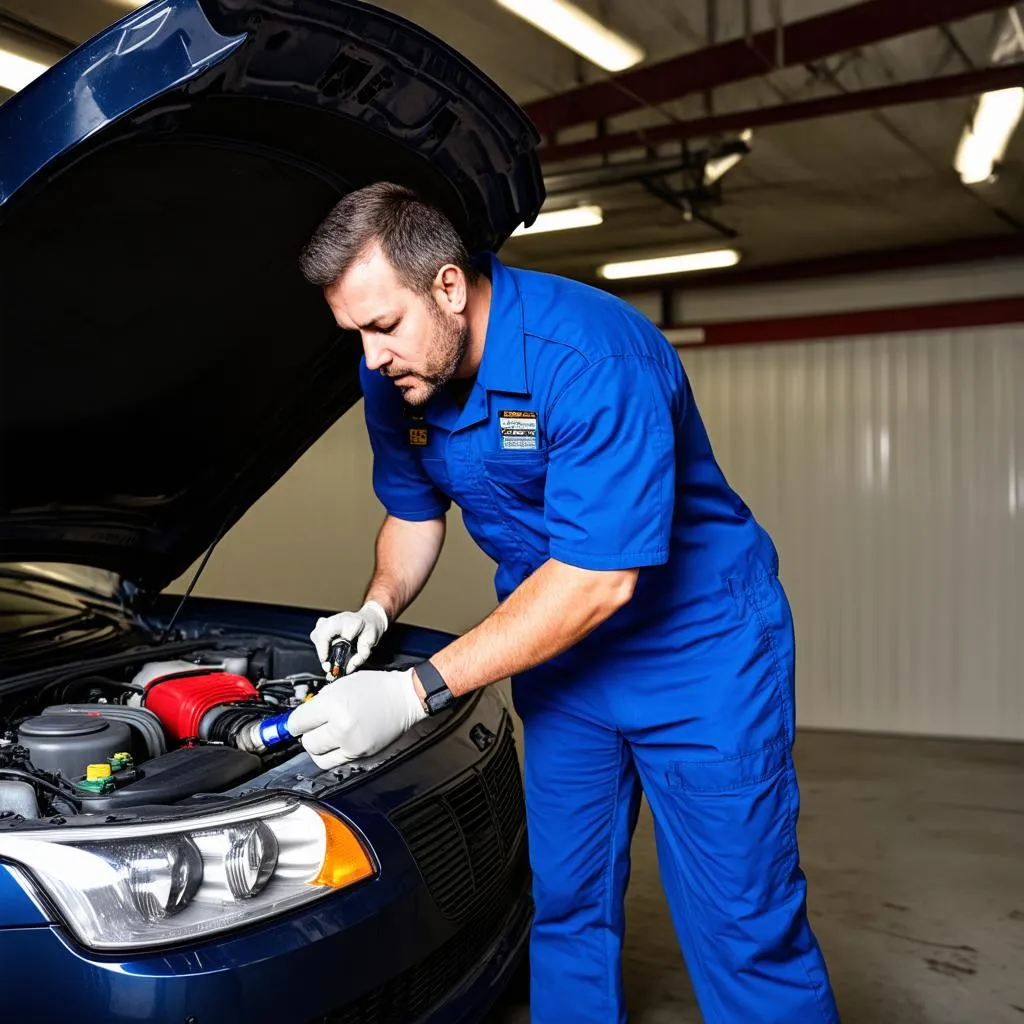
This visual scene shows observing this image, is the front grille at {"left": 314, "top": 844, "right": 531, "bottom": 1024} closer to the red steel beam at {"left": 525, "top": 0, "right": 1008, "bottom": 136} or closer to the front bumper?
the front bumper

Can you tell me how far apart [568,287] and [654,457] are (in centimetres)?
36

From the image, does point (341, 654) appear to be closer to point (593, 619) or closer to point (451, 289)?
point (593, 619)

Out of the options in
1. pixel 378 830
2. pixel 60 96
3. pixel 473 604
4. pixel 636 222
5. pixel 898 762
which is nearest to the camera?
pixel 60 96

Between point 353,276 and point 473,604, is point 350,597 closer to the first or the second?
point 473,604

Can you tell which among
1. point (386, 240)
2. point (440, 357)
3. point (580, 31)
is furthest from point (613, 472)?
point (580, 31)

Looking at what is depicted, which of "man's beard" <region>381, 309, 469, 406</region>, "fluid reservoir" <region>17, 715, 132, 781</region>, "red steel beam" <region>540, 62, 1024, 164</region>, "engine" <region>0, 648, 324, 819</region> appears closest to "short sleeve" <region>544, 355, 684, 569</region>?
"man's beard" <region>381, 309, 469, 406</region>

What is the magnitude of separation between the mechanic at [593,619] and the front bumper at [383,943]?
10 cm

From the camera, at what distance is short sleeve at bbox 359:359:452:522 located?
2.00 metres

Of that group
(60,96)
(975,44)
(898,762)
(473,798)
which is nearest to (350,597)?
(898,762)

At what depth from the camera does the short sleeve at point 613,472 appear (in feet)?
5.05

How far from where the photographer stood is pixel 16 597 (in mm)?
2430

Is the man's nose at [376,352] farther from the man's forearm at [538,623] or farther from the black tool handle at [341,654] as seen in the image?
the black tool handle at [341,654]

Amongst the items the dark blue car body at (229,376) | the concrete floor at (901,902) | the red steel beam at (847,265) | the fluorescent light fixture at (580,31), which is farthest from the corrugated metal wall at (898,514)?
the dark blue car body at (229,376)

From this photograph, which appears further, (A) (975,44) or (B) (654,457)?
(A) (975,44)
